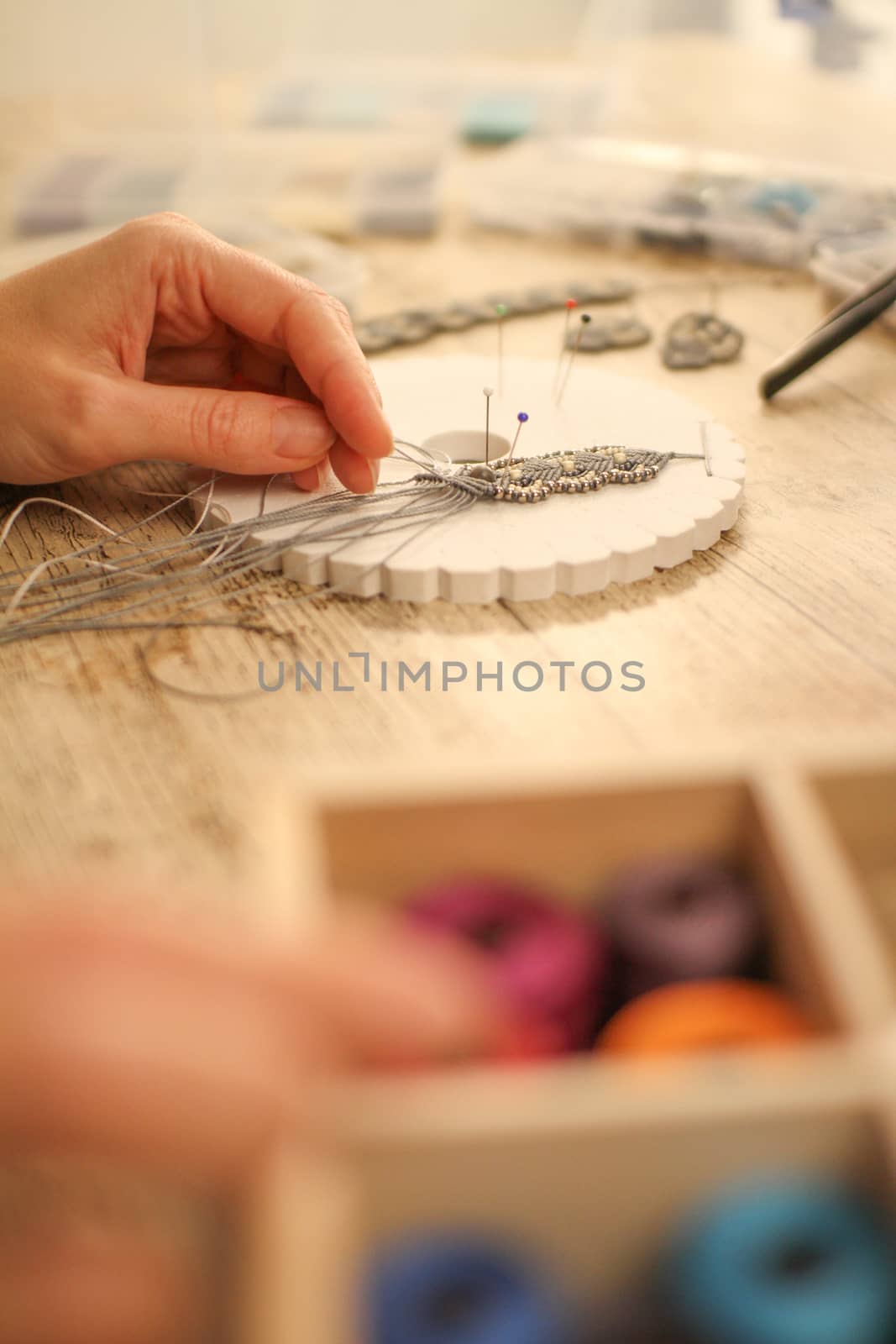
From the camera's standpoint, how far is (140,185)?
1635 millimetres

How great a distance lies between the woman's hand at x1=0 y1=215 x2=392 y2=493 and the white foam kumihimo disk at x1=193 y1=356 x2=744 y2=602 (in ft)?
0.16

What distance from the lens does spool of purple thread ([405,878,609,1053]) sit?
41cm

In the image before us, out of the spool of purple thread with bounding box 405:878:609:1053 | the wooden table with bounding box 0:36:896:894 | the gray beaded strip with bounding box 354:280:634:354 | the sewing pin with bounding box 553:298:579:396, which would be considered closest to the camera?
the spool of purple thread with bounding box 405:878:609:1053

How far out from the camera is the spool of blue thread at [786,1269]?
319mm

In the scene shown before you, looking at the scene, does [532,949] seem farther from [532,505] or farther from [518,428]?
[518,428]

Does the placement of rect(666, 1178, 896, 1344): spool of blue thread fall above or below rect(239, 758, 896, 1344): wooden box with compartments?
below

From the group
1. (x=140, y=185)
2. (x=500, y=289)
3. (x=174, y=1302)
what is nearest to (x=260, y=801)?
(x=174, y=1302)

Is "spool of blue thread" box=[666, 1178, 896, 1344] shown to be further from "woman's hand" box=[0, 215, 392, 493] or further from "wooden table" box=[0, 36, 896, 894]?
"woman's hand" box=[0, 215, 392, 493]

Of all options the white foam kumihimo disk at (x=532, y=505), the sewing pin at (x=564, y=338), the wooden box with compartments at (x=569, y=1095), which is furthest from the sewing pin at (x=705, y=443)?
the wooden box with compartments at (x=569, y=1095)

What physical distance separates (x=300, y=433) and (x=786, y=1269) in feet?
2.15

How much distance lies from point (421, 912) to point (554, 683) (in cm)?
32

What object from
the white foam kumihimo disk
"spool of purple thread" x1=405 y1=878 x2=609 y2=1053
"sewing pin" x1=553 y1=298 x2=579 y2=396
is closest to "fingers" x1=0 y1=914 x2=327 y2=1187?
"spool of purple thread" x1=405 y1=878 x2=609 y2=1053

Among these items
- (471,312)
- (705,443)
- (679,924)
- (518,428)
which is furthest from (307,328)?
(679,924)

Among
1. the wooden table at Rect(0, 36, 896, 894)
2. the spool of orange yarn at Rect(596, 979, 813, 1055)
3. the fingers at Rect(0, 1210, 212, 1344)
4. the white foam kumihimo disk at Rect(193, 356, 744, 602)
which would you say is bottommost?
the fingers at Rect(0, 1210, 212, 1344)
